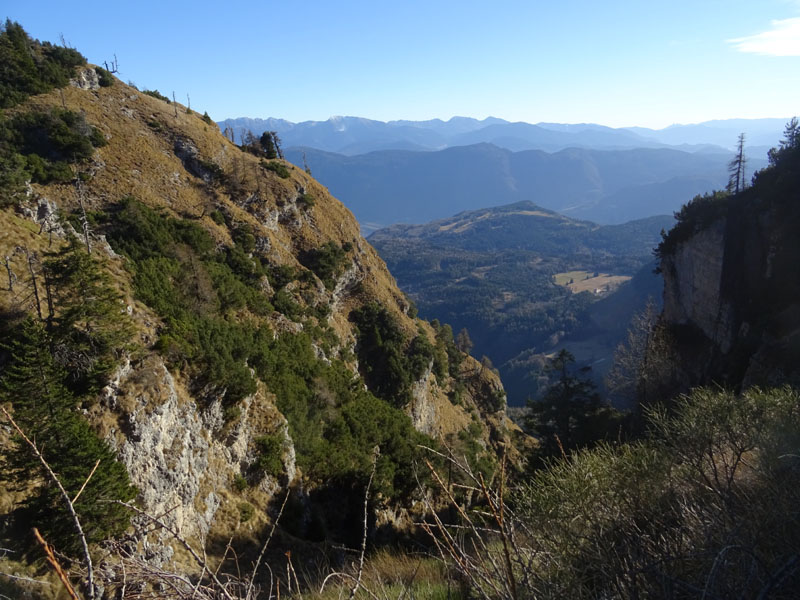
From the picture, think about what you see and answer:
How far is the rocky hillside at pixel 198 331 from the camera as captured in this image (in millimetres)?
13297

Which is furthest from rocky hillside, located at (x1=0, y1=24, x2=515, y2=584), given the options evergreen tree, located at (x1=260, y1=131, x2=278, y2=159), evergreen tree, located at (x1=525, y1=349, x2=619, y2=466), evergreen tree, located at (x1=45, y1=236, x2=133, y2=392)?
evergreen tree, located at (x1=525, y1=349, x2=619, y2=466)

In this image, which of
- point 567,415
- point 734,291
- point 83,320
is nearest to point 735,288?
point 734,291

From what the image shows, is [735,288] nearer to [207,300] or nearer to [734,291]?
[734,291]

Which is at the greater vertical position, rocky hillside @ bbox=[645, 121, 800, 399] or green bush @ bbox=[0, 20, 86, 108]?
green bush @ bbox=[0, 20, 86, 108]

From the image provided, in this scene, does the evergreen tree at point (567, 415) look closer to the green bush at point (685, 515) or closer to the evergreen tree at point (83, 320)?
the green bush at point (685, 515)

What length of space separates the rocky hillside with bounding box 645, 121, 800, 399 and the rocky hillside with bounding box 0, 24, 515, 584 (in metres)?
16.3

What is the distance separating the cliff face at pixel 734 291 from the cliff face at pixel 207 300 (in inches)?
702

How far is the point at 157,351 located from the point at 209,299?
6.94 meters

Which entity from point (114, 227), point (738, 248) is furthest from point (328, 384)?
point (738, 248)

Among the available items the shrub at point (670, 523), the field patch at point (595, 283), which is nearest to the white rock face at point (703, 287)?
the shrub at point (670, 523)

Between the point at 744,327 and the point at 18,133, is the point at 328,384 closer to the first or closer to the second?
the point at 18,133

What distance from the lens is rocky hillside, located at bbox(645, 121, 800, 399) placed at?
25375mm

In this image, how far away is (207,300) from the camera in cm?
2244

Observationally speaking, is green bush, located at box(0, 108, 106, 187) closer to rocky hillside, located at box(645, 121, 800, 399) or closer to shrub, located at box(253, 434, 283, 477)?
shrub, located at box(253, 434, 283, 477)
